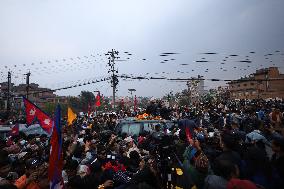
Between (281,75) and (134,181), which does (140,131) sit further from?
(281,75)

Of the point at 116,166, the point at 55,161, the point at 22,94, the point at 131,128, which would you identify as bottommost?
the point at 116,166

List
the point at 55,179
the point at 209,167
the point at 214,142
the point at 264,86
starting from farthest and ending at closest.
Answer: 1. the point at 264,86
2. the point at 214,142
3. the point at 209,167
4. the point at 55,179

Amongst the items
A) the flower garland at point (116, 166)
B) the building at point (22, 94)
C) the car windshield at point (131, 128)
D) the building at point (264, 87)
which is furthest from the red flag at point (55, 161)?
the building at point (264, 87)

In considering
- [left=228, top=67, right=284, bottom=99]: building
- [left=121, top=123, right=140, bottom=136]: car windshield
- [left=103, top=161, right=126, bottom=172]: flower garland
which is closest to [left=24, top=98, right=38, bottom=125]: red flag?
[left=121, top=123, right=140, bottom=136]: car windshield

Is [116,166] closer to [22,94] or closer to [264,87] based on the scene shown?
[22,94]

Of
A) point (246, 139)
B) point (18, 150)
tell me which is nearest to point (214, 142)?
point (246, 139)

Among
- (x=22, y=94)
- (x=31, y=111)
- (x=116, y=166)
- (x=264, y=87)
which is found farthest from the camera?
(x=264, y=87)

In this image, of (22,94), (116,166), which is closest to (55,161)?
(116,166)

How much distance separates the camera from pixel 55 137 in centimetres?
424

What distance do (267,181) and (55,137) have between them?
3145 mm

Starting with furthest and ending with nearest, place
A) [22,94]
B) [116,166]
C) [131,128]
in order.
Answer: [22,94] < [131,128] < [116,166]

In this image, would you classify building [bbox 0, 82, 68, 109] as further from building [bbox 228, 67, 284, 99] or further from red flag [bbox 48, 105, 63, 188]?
building [bbox 228, 67, 284, 99]

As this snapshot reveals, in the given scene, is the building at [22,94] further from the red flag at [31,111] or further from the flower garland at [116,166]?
the flower garland at [116,166]

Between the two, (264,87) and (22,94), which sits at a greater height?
(264,87)
